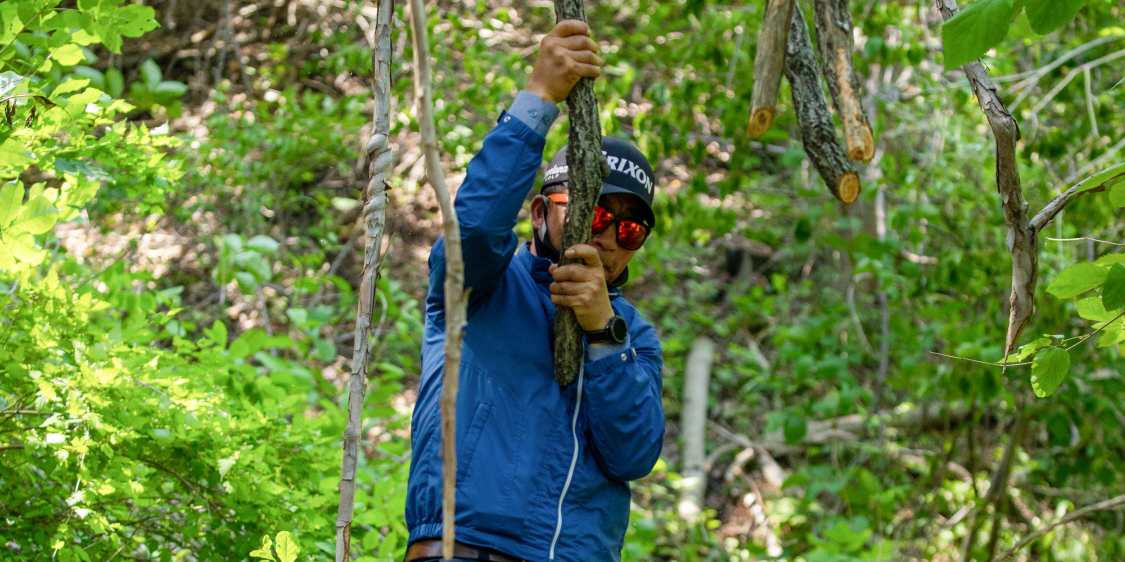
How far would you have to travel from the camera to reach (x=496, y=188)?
1.54 meters

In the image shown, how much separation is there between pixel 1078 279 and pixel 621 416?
0.85m

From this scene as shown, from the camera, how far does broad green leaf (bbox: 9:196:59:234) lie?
1.57 meters

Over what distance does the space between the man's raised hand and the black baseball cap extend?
1.00 ft

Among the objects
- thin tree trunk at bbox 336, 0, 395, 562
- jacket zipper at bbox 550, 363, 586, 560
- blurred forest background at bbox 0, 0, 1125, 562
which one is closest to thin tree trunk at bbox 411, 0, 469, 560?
thin tree trunk at bbox 336, 0, 395, 562

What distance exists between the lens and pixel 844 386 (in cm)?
407

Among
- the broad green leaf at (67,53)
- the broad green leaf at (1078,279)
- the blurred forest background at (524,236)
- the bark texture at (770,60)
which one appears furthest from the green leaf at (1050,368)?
the broad green leaf at (67,53)

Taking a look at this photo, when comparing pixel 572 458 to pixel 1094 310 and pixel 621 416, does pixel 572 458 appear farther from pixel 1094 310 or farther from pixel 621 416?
pixel 1094 310

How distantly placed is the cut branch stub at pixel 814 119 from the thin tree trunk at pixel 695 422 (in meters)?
3.35

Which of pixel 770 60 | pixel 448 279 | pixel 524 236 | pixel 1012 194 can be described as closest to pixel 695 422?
pixel 524 236

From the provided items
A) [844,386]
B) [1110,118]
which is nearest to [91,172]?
[844,386]

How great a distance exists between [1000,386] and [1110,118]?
64.0 inches

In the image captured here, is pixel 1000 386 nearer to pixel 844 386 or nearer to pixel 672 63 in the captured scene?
pixel 844 386

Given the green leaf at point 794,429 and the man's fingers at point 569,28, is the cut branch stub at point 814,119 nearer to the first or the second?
the man's fingers at point 569,28

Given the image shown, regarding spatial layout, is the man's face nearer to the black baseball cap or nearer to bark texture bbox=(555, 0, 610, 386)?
the black baseball cap
